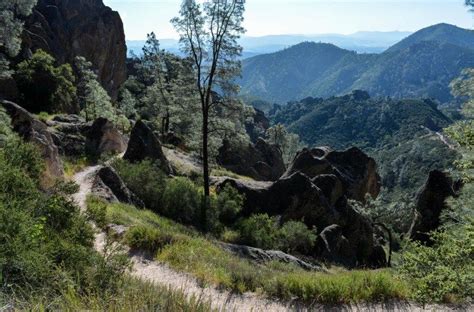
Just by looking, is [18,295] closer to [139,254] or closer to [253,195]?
[139,254]

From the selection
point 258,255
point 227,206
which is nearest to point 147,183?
point 227,206

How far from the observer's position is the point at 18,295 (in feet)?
17.5

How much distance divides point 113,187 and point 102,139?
11.4 m

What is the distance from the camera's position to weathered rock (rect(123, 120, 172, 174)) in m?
25.1

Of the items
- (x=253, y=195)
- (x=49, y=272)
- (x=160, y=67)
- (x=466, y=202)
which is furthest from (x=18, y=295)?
(x=160, y=67)

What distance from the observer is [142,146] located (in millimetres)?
25141

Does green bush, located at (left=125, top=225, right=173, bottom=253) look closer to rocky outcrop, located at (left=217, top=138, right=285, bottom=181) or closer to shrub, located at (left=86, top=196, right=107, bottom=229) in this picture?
shrub, located at (left=86, top=196, right=107, bottom=229)

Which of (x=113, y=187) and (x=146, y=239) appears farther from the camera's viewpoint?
(x=113, y=187)

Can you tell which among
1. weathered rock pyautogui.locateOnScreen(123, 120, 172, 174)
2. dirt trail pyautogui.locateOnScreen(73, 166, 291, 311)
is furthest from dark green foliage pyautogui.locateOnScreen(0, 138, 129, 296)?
weathered rock pyautogui.locateOnScreen(123, 120, 172, 174)

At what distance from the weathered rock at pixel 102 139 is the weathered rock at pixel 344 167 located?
14.8 m

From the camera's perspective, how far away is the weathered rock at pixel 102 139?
27953 millimetres

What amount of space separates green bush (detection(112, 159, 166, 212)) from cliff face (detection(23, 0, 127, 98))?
4114 cm

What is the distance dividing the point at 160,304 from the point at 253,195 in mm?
19523

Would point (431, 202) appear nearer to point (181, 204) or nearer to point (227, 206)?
point (227, 206)
